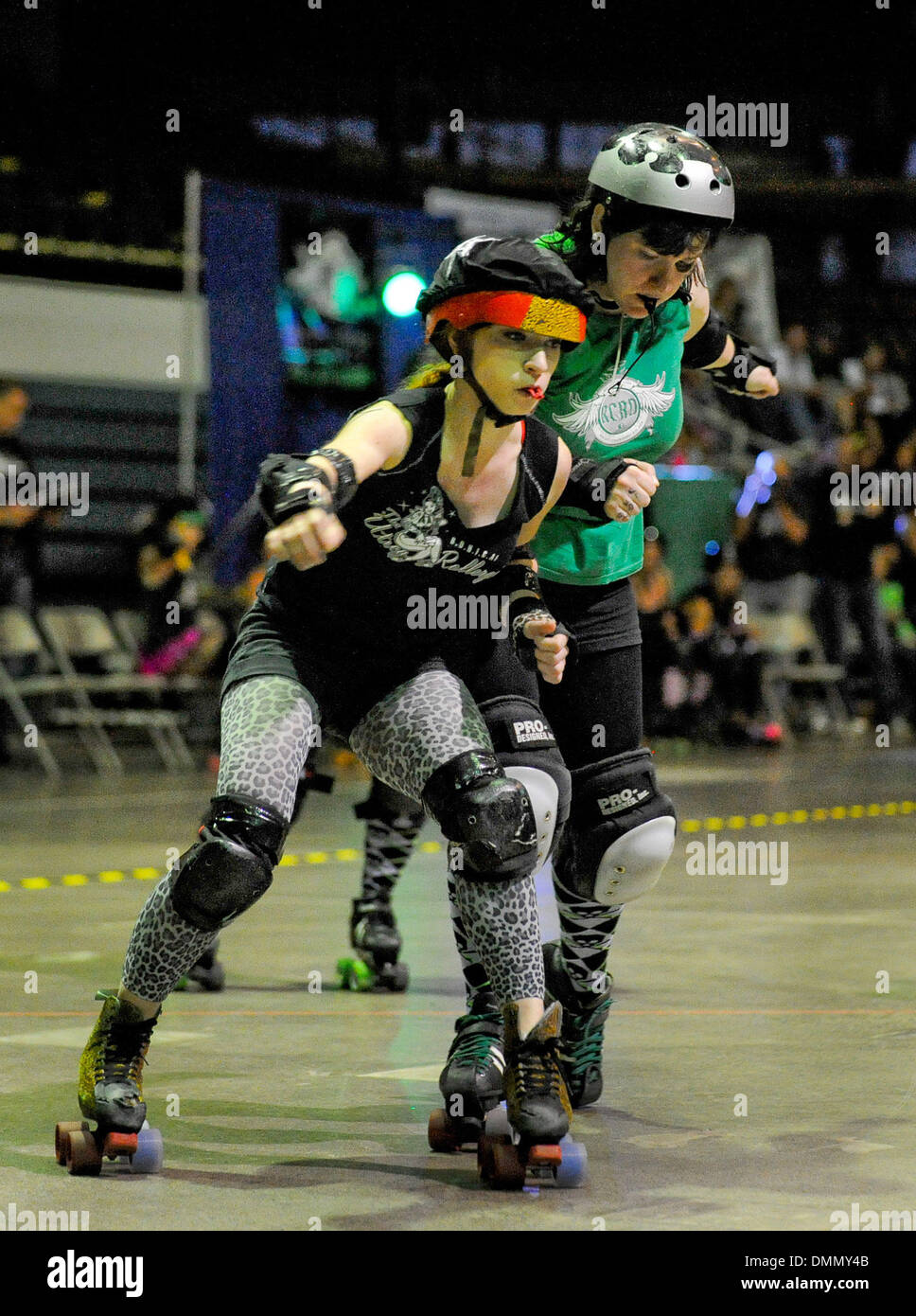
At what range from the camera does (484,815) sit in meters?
2.63

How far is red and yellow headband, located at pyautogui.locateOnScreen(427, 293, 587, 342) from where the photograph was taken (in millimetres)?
2764

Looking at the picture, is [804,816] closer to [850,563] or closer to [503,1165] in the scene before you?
[850,563]

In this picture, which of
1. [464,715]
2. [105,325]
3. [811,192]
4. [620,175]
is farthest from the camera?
[811,192]

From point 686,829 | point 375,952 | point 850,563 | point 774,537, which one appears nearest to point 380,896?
point 375,952

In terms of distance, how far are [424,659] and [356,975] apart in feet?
5.52

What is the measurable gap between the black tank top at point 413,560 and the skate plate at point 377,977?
1601mm

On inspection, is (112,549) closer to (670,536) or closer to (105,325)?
(105,325)

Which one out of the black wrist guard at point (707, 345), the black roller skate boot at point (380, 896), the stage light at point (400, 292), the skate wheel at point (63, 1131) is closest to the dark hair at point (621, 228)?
the black wrist guard at point (707, 345)

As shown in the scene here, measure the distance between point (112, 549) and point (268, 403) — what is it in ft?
8.47

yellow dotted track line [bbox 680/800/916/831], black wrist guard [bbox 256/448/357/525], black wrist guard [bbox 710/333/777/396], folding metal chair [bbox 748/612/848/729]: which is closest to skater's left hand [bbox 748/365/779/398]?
black wrist guard [bbox 710/333/777/396]

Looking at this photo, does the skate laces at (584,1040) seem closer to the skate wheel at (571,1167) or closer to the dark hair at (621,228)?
the skate wheel at (571,1167)

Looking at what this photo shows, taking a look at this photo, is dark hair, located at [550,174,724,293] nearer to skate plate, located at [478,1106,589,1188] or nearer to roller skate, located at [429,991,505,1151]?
roller skate, located at [429,991,505,1151]

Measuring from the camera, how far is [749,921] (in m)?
5.32
